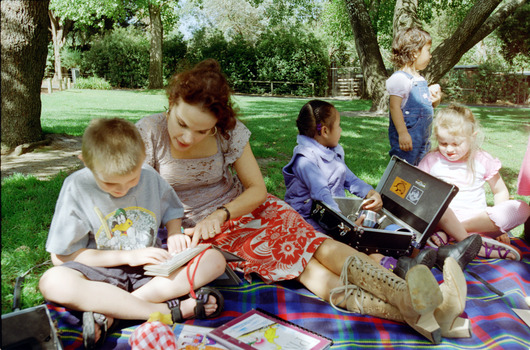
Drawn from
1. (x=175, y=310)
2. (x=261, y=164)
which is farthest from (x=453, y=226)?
(x=261, y=164)

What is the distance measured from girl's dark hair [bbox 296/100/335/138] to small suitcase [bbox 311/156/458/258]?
56 centimetres

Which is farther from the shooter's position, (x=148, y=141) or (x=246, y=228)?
(x=246, y=228)

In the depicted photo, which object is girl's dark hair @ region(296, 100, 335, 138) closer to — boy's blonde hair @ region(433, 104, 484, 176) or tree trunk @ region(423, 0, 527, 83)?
boy's blonde hair @ region(433, 104, 484, 176)

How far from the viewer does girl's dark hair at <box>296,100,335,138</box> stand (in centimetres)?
315

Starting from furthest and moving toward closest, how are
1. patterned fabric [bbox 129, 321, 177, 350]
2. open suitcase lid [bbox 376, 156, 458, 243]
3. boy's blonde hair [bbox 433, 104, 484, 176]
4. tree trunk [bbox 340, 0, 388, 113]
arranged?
1. tree trunk [bbox 340, 0, 388, 113]
2. boy's blonde hair [bbox 433, 104, 484, 176]
3. open suitcase lid [bbox 376, 156, 458, 243]
4. patterned fabric [bbox 129, 321, 177, 350]

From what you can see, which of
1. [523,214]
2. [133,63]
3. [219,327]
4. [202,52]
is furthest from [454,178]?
[133,63]

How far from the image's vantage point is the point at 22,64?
16.3 ft

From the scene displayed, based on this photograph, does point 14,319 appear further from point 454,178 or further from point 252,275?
point 454,178

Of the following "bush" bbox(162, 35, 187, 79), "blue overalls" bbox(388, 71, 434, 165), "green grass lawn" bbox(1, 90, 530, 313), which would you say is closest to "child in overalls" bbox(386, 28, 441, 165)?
"blue overalls" bbox(388, 71, 434, 165)

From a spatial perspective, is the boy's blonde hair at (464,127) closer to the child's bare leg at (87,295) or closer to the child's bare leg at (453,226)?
the child's bare leg at (453,226)

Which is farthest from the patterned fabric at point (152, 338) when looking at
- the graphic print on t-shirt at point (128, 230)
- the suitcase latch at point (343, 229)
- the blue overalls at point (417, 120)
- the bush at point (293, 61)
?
the bush at point (293, 61)

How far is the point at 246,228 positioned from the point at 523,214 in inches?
82.5

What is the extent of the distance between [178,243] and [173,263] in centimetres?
26

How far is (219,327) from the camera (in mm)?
1987
